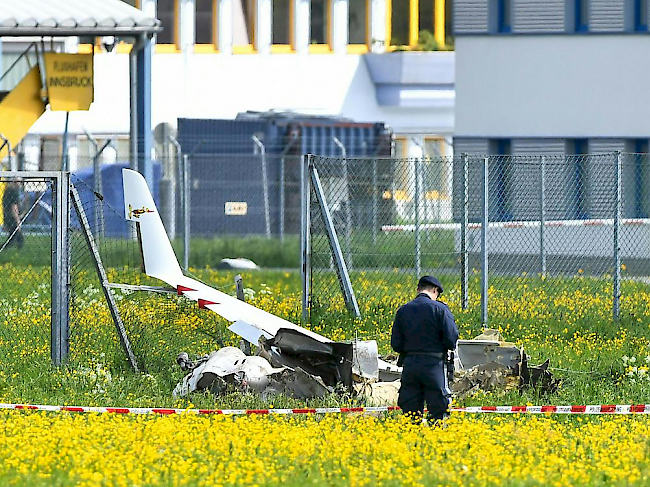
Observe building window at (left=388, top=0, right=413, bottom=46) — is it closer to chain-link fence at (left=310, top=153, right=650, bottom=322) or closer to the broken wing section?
chain-link fence at (left=310, top=153, right=650, bottom=322)

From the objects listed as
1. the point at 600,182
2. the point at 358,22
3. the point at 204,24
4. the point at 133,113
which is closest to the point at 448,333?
the point at 600,182

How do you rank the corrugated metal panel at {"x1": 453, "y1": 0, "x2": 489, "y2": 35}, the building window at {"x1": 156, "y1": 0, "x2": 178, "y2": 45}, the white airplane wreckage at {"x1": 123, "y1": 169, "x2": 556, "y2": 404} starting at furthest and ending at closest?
the building window at {"x1": 156, "y1": 0, "x2": 178, "y2": 45}, the corrugated metal panel at {"x1": 453, "y1": 0, "x2": 489, "y2": 35}, the white airplane wreckage at {"x1": 123, "y1": 169, "x2": 556, "y2": 404}

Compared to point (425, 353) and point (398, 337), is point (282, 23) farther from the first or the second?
point (425, 353)

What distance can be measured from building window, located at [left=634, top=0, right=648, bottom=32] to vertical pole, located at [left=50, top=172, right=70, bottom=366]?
46.4 feet

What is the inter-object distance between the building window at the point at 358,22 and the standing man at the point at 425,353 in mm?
40081

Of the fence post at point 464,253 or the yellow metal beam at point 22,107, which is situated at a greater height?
the yellow metal beam at point 22,107

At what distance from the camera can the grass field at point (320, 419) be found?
8742 millimetres

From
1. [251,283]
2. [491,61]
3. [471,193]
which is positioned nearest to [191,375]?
[251,283]

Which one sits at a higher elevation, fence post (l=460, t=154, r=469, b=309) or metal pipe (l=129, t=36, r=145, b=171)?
metal pipe (l=129, t=36, r=145, b=171)

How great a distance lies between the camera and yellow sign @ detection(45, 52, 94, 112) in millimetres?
23594

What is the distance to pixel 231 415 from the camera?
424 inches

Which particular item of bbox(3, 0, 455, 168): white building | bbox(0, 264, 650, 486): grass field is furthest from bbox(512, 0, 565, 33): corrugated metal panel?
bbox(3, 0, 455, 168): white building

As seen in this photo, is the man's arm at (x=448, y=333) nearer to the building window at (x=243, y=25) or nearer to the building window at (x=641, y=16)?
the building window at (x=641, y=16)

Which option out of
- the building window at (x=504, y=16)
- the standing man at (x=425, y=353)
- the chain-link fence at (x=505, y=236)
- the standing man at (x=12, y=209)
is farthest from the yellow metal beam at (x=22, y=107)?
the standing man at (x=425, y=353)
